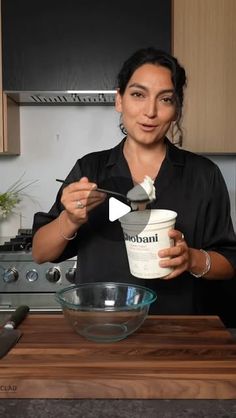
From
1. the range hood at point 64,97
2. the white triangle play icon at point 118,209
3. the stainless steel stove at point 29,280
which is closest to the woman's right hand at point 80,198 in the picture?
the white triangle play icon at point 118,209

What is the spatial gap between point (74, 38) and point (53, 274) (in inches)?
39.9

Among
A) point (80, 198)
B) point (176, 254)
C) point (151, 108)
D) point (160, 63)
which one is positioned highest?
point (160, 63)

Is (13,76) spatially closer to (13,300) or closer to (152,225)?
(13,300)

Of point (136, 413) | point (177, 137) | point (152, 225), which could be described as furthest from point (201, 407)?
point (177, 137)

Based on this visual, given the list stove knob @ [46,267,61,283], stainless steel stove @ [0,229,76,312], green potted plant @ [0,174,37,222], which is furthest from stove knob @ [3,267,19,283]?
green potted plant @ [0,174,37,222]

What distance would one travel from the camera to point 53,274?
2.02 metres

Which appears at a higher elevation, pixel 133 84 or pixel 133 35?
pixel 133 35

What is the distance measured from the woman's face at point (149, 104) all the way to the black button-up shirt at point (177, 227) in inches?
4.9

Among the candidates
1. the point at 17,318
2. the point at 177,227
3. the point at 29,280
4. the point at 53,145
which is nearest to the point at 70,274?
the point at 29,280

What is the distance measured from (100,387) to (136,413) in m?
0.08

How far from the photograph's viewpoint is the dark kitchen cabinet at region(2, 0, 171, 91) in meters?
2.10

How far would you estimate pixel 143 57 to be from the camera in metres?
1.24

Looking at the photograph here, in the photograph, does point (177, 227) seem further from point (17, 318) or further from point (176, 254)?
point (17, 318)

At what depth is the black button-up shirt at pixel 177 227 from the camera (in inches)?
48.7
